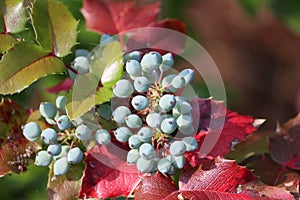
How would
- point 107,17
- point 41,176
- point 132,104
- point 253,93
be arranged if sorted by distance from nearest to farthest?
point 132,104 → point 107,17 → point 41,176 → point 253,93

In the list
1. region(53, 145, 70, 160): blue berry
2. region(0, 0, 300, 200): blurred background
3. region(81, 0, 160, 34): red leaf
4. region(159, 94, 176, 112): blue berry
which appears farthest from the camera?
region(0, 0, 300, 200): blurred background

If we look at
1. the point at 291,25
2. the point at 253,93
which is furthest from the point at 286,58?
the point at 291,25

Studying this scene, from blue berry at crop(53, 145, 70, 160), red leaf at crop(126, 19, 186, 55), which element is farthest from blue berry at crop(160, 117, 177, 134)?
red leaf at crop(126, 19, 186, 55)

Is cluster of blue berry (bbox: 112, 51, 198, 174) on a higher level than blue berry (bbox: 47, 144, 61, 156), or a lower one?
higher

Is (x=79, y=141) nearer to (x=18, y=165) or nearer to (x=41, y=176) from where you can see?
(x=18, y=165)

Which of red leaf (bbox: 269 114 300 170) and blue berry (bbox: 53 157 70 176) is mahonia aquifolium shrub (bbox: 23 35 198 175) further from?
red leaf (bbox: 269 114 300 170)
